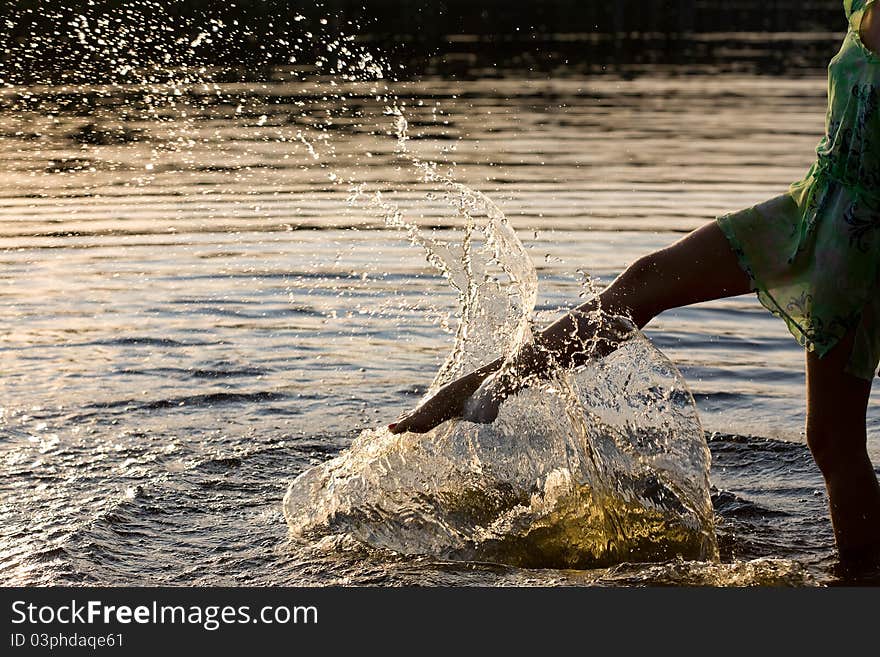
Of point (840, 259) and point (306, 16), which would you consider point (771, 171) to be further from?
point (306, 16)

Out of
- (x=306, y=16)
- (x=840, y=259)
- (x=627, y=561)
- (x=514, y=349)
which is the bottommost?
(x=627, y=561)

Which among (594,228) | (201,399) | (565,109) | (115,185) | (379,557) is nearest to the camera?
(379,557)

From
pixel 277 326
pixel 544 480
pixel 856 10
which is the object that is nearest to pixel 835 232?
pixel 856 10

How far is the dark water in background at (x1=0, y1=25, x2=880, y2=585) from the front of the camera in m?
4.82

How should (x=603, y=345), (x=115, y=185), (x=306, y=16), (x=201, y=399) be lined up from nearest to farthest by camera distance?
1. (x=603, y=345)
2. (x=201, y=399)
3. (x=115, y=185)
4. (x=306, y=16)

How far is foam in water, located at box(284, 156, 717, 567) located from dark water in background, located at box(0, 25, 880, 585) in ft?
0.61

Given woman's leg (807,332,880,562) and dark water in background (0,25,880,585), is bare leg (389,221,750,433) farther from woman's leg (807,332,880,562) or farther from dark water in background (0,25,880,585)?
dark water in background (0,25,880,585)

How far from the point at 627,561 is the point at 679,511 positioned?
1.00 feet

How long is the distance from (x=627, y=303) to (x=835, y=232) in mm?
691

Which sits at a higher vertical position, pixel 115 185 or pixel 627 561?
pixel 115 185

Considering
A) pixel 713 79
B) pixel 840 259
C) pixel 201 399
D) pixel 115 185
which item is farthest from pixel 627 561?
pixel 713 79

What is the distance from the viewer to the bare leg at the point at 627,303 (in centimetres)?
421

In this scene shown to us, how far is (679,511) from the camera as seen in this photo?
489 cm

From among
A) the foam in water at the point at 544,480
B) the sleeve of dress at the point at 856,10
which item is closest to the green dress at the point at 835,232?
the sleeve of dress at the point at 856,10
